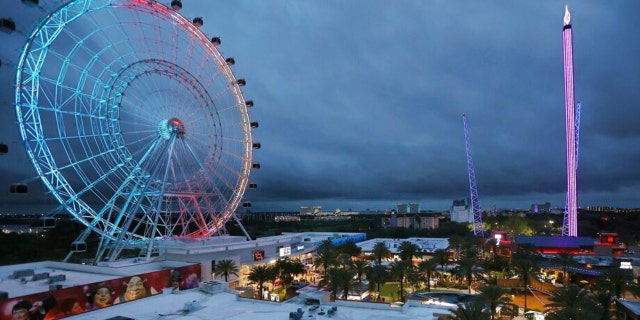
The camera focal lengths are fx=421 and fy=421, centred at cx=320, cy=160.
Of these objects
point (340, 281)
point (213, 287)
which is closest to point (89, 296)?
point (213, 287)

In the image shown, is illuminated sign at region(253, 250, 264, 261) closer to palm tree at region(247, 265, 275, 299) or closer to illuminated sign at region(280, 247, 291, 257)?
illuminated sign at region(280, 247, 291, 257)

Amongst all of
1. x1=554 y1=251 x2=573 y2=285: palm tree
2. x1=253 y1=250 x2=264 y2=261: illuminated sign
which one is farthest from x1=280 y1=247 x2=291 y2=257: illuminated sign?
x1=554 y1=251 x2=573 y2=285: palm tree

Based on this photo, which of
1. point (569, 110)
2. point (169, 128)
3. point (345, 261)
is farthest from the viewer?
point (569, 110)

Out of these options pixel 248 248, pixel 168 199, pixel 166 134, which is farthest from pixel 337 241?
pixel 166 134

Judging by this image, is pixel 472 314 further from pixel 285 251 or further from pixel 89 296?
pixel 285 251

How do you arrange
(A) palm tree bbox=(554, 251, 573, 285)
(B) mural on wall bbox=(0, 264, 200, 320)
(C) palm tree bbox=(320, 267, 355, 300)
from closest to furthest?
1. (B) mural on wall bbox=(0, 264, 200, 320)
2. (C) palm tree bbox=(320, 267, 355, 300)
3. (A) palm tree bbox=(554, 251, 573, 285)

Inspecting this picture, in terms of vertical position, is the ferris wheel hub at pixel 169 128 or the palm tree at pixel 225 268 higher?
the ferris wheel hub at pixel 169 128

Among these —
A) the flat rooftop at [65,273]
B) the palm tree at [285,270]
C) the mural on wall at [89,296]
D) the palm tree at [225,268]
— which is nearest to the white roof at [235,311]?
the mural on wall at [89,296]

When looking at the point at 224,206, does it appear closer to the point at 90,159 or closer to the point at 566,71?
the point at 90,159

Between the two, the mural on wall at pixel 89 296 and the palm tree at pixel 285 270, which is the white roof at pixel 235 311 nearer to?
the mural on wall at pixel 89 296

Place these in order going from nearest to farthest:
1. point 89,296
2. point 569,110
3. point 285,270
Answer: point 89,296 → point 285,270 → point 569,110
